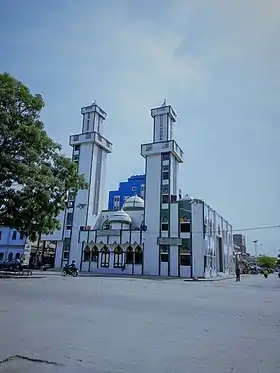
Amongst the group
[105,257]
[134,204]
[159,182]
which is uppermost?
[159,182]

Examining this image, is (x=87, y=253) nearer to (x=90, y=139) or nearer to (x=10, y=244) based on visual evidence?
(x=10, y=244)

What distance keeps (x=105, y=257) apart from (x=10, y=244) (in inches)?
605

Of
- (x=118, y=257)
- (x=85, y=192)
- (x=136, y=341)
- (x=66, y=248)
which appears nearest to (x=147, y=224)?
(x=118, y=257)

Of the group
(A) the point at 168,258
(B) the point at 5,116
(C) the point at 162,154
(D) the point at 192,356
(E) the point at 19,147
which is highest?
(C) the point at 162,154

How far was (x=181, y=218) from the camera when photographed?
143 ft

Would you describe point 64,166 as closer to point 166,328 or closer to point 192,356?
point 166,328

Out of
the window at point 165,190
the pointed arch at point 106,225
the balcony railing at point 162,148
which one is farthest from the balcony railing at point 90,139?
the window at point 165,190

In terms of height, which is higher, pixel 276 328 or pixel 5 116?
pixel 5 116

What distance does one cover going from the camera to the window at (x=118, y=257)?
46.2m

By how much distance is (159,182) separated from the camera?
45.9 meters

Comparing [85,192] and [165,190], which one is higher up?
[85,192]

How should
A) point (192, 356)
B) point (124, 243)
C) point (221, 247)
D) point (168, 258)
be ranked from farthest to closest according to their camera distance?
point (221, 247)
point (124, 243)
point (168, 258)
point (192, 356)

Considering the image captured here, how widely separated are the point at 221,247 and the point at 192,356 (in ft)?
170

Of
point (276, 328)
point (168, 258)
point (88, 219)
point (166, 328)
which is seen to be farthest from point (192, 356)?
point (88, 219)
